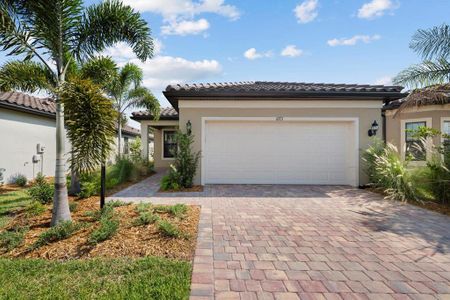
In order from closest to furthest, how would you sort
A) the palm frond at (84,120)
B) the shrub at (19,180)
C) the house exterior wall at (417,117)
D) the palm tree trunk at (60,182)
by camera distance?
the palm frond at (84,120)
the palm tree trunk at (60,182)
the shrub at (19,180)
the house exterior wall at (417,117)

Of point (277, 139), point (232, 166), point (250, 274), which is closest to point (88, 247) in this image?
point (250, 274)

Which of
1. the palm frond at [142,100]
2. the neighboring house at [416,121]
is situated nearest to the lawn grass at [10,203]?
the palm frond at [142,100]

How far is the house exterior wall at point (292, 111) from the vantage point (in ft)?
29.3

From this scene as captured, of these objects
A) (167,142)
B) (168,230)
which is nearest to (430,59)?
(168,230)

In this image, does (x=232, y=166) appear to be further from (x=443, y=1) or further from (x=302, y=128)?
(x=443, y=1)

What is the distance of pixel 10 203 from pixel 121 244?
515 centimetres

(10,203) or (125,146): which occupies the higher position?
(125,146)

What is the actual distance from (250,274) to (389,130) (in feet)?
43.0

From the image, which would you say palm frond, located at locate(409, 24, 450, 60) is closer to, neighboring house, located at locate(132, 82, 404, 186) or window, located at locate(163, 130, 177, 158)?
neighboring house, located at locate(132, 82, 404, 186)

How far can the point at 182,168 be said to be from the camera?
842cm

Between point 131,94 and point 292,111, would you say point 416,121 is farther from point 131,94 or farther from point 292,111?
point 131,94

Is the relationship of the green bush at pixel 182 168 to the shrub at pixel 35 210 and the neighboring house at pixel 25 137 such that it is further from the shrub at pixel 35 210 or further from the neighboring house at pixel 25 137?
the neighboring house at pixel 25 137

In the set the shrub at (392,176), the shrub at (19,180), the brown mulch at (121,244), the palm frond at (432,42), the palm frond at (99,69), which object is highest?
the palm frond at (432,42)

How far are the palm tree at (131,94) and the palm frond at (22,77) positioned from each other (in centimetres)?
617
